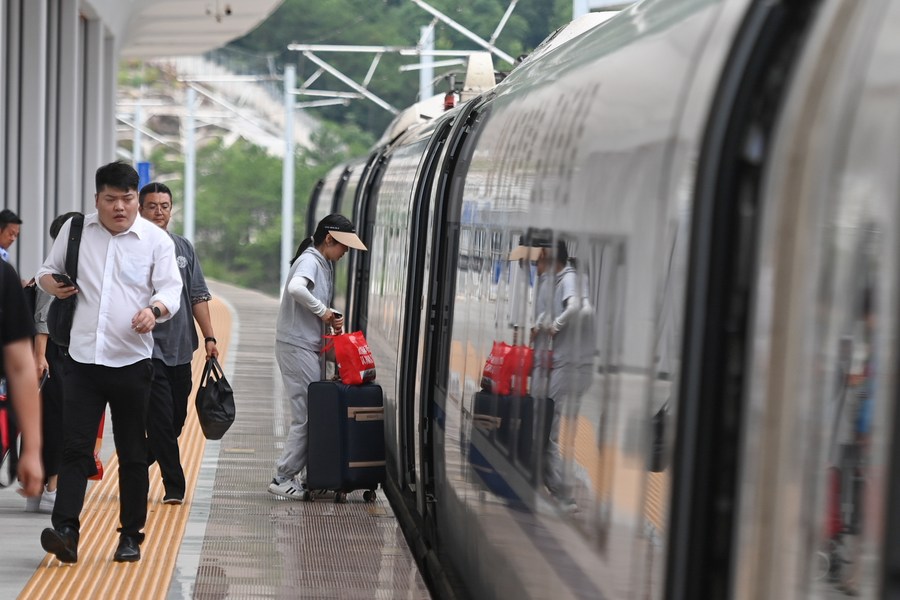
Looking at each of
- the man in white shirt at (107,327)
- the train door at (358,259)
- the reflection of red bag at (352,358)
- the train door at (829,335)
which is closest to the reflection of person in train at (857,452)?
the train door at (829,335)

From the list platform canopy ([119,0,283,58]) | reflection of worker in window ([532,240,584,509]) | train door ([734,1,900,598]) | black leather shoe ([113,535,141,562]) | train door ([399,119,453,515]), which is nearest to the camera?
train door ([734,1,900,598])

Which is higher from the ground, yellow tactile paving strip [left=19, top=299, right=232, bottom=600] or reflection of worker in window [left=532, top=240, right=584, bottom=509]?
reflection of worker in window [left=532, top=240, right=584, bottom=509]

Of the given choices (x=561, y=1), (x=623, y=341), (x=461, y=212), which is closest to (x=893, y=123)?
(x=623, y=341)

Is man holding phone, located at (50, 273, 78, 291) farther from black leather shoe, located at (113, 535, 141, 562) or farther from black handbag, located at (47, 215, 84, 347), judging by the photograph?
black leather shoe, located at (113, 535, 141, 562)

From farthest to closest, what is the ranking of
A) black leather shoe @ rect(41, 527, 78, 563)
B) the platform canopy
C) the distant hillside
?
the distant hillside
the platform canopy
black leather shoe @ rect(41, 527, 78, 563)

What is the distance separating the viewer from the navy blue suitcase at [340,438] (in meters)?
9.15

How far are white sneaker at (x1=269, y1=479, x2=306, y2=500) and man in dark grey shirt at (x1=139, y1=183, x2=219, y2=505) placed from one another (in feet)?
2.12

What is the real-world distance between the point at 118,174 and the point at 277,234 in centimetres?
8174

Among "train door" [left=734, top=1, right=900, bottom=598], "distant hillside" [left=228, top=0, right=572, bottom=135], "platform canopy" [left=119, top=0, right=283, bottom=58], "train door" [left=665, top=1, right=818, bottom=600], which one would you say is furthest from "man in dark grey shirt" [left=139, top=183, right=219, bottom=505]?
"distant hillside" [left=228, top=0, right=572, bottom=135]

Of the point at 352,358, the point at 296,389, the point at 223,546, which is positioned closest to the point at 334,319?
the point at 352,358

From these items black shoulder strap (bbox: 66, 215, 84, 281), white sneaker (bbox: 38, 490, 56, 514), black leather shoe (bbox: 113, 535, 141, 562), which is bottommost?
white sneaker (bbox: 38, 490, 56, 514)

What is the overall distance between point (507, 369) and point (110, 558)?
9.44 ft

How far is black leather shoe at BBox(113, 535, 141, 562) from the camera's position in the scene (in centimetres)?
734

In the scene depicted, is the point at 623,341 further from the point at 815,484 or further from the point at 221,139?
the point at 221,139
